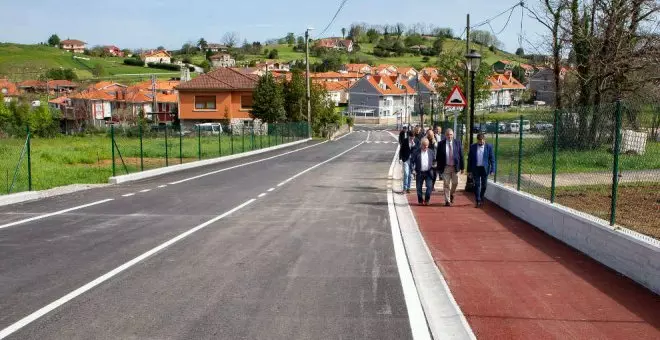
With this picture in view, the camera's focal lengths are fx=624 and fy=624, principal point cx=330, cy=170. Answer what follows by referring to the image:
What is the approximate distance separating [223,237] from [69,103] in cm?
8842

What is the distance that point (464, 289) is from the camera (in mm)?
7117

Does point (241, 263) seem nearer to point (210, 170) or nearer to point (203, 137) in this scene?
point (210, 170)

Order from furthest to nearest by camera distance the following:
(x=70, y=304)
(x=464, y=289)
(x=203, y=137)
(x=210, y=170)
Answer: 1. (x=203, y=137)
2. (x=210, y=170)
3. (x=464, y=289)
4. (x=70, y=304)

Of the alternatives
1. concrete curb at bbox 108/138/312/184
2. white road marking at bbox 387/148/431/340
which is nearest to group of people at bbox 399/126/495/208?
white road marking at bbox 387/148/431/340

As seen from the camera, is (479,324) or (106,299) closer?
(479,324)

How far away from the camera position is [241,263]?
845 cm

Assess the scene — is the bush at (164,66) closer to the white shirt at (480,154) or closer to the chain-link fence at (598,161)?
the chain-link fence at (598,161)

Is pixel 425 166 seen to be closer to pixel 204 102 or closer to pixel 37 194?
pixel 37 194

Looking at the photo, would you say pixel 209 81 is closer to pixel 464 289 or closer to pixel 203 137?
pixel 203 137

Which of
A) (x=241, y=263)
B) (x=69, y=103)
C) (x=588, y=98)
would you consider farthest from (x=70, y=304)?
(x=69, y=103)

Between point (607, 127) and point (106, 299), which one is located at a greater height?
point (607, 127)

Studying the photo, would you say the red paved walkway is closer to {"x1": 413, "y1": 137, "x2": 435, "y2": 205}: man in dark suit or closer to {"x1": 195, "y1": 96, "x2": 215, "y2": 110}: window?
{"x1": 413, "y1": 137, "x2": 435, "y2": 205}: man in dark suit

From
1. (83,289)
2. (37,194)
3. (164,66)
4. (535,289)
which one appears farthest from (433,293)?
(164,66)

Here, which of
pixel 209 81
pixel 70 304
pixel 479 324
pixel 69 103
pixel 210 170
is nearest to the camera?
pixel 479 324
